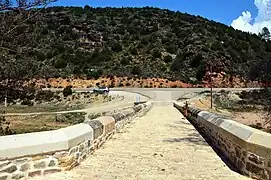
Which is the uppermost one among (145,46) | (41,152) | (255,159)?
(145,46)

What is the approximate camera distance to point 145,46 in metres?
73.7

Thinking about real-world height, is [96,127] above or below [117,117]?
above

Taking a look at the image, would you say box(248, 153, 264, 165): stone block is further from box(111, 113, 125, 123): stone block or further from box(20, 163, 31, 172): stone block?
box(111, 113, 125, 123): stone block

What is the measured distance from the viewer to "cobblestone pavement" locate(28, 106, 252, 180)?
7098mm

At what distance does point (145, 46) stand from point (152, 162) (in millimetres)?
66066

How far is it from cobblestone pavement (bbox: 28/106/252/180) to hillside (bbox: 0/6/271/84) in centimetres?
4186

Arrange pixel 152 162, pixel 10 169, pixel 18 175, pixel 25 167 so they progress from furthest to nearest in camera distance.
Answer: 1. pixel 152 162
2. pixel 25 167
3. pixel 18 175
4. pixel 10 169

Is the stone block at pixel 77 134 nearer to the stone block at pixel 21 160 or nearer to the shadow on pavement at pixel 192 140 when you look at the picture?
the stone block at pixel 21 160

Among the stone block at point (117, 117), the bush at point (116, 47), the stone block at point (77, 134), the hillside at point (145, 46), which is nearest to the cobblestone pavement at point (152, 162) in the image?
the stone block at point (77, 134)

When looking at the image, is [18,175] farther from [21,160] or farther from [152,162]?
[152,162]

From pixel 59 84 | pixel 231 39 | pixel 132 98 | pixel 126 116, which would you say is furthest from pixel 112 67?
pixel 126 116

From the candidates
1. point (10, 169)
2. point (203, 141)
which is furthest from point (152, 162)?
point (203, 141)

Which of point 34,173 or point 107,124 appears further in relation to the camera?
point 107,124

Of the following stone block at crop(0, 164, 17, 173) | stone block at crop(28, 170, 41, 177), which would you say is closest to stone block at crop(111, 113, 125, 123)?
stone block at crop(28, 170, 41, 177)
